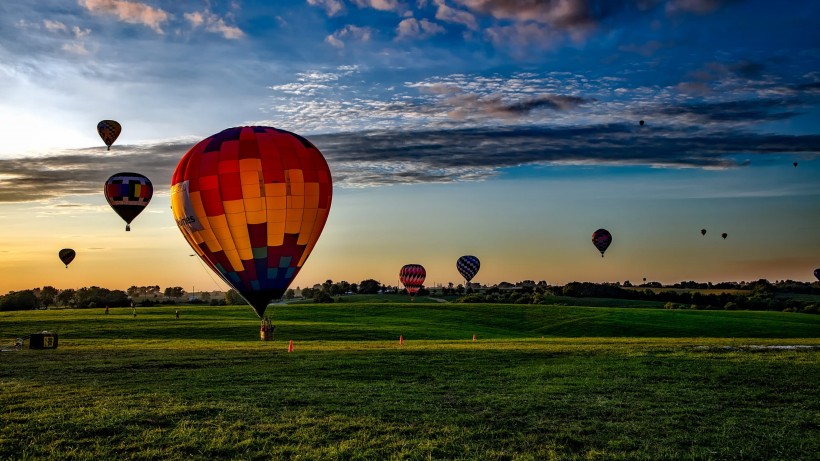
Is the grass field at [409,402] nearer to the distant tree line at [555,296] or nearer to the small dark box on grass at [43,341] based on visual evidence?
the small dark box on grass at [43,341]

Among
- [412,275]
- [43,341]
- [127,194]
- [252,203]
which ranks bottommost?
[43,341]

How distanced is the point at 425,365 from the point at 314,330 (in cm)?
2932

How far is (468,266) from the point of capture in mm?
108875

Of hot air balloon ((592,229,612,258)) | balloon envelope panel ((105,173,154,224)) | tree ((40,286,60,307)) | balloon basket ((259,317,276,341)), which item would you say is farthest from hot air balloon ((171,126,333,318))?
tree ((40,286,60,307))

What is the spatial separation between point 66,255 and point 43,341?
58.3 metres

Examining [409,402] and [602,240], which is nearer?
[409,402]

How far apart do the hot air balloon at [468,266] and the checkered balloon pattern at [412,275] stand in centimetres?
597

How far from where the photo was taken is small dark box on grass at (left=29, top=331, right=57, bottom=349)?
40.8m

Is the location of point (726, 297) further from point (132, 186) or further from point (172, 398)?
point (172, 398)

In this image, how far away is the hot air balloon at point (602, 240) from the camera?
94625 mm

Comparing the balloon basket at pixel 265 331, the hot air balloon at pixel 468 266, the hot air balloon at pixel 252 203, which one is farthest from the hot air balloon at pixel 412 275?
the hot air balloon at pixel 252 203

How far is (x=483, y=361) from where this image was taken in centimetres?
3222

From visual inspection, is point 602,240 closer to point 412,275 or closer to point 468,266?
point 468,266

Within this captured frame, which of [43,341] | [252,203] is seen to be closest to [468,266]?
[43,341]
